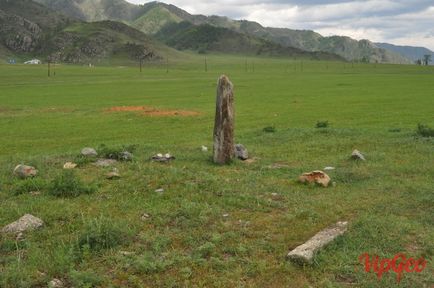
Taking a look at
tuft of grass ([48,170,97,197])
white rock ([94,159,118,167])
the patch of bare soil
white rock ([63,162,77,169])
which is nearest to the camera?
tuft of grass ([48,170,97,197])

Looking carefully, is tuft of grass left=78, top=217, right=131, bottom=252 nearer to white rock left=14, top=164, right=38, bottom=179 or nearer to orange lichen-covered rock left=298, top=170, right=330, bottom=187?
white rock left=14, top=164, right=38, bottom=179

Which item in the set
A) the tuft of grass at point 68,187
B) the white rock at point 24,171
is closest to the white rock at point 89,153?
the white rock at point 24,171

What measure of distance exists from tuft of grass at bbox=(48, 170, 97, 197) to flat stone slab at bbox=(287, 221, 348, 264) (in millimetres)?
6272

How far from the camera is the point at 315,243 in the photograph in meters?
9.60

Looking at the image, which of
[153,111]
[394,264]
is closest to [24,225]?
[394,264]

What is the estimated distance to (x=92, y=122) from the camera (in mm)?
36250

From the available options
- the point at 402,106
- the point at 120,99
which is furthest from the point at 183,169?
the point at 120,99

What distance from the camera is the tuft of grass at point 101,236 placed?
951 cm

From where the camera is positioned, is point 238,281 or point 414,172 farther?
point 414,172

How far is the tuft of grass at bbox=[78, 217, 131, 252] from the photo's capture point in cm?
951

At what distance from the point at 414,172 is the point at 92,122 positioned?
84.3 feet

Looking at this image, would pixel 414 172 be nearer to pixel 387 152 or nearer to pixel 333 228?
pixel 387 152

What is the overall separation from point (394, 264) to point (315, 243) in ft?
4.86

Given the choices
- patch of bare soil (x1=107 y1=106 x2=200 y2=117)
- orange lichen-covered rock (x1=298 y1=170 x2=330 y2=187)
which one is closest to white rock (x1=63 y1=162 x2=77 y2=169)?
orange lichen-covered rock (x1=298 y1=170 x2=330 y2=187)
